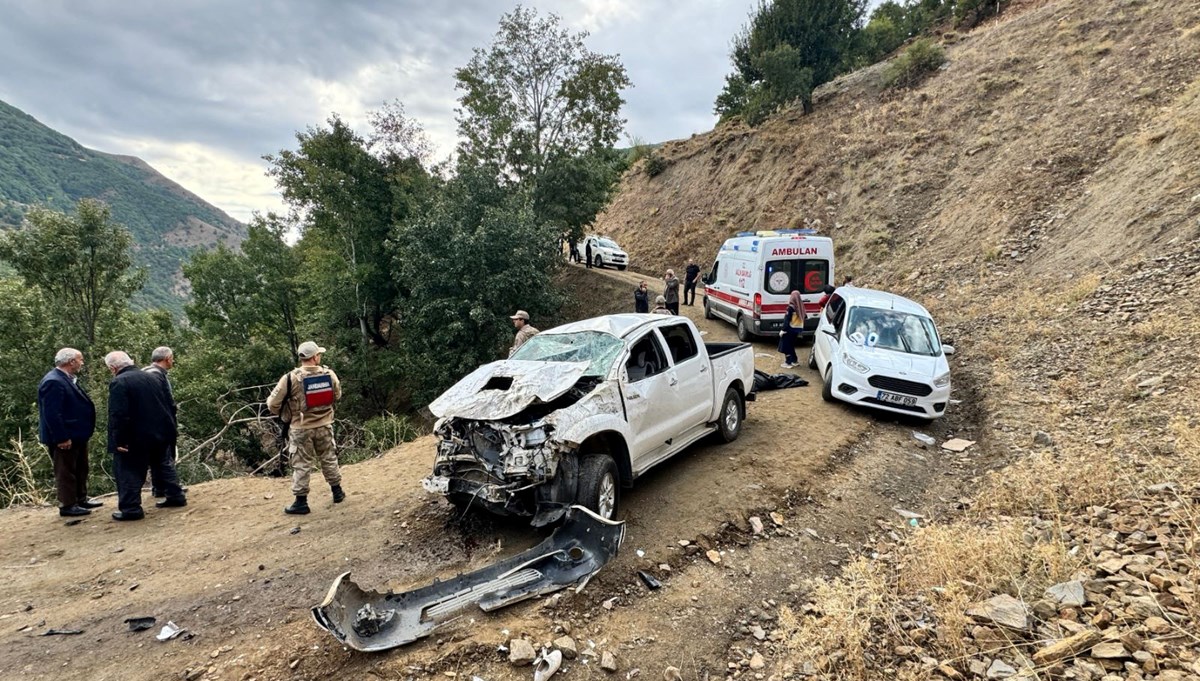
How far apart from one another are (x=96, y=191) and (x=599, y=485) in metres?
140

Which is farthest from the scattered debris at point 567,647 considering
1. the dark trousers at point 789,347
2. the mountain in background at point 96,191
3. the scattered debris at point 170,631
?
the mountain in background at point 96,191

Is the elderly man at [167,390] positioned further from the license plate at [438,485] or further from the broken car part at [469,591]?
the broken car part at [469,591]

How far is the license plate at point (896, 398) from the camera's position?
24.7ft

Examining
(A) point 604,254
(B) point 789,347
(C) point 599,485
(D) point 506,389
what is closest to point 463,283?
(B) point 789,347

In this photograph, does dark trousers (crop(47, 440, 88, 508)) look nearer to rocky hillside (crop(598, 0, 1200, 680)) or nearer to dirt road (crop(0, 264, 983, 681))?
dirt road (crop(0, 264, 983, 681))

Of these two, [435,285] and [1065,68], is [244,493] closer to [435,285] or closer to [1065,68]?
[435,285]

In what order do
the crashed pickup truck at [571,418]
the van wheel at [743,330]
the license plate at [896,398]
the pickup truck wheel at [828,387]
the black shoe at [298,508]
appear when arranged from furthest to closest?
1. the van wheel at [743,330]
2. the pickup truck wheel at [828,387]
3. the license plate at [896,398]
4. the black shoe at [298,508]
5. the crashed pickup truck at [571,418]

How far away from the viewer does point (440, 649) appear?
3.20m

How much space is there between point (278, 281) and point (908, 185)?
2637 centimetres

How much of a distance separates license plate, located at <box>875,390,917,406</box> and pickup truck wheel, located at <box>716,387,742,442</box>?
2.30 metres

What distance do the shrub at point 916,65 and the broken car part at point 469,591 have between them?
25986 millimetres

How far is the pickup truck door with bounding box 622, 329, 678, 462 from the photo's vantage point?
5.02m

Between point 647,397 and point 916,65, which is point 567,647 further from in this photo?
point 916,65

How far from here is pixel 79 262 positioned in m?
15.6
